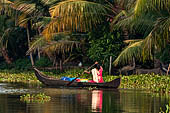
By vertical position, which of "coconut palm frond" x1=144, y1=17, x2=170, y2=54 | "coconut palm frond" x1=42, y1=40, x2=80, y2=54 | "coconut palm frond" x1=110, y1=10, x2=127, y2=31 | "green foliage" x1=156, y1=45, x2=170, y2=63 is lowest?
"green foliage" x1=156, y1=45, x2=170, y2=63

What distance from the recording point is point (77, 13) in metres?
26.0

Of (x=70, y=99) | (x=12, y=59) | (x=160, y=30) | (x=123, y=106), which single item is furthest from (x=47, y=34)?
(x=12, y=59)

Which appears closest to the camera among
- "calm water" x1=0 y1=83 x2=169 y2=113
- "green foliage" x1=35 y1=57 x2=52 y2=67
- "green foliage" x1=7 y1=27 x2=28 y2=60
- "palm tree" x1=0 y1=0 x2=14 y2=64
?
"calm water" x1=0 y1=83 x2=169 y2=113

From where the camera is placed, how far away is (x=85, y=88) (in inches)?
897

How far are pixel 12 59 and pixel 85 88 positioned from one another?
60.0 ft

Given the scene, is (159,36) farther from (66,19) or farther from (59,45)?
(59,45)

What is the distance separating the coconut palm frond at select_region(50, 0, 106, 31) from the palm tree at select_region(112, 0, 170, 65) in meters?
1.19

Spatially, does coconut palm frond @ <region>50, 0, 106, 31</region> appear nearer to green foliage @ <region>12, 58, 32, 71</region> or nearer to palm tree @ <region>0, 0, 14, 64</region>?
palm tree @ <region>0, 0, 14, 64</region>

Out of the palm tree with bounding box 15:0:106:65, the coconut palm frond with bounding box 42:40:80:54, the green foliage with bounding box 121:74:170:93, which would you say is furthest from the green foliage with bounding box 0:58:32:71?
the green foliage with bounding box 121:74:170:93

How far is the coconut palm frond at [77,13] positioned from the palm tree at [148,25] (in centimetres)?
119

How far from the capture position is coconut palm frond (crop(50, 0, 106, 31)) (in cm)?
2542

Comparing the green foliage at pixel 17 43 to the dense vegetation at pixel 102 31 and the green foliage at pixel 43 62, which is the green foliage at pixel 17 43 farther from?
the green foliage at pixel 43 62

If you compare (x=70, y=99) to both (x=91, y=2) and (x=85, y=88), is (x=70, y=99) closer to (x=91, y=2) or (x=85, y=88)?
(x=85, y=88)

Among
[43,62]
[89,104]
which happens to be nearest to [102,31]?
[43,62]
